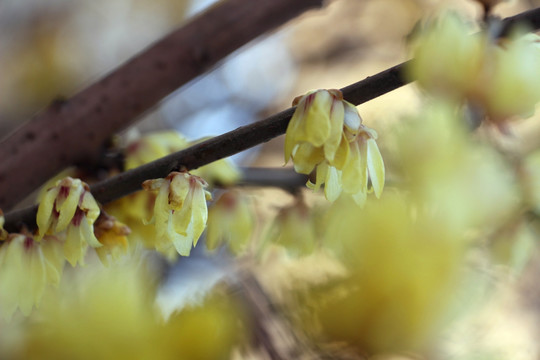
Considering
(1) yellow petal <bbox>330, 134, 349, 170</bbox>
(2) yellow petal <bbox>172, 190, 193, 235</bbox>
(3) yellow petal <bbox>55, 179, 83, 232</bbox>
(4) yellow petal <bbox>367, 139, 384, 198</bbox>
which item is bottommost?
(4) yellow petal <bbox>367, 139, 384, 198</bbox>

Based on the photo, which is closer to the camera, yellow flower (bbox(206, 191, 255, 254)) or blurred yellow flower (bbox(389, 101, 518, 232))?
blurred yellow flower (bbox(389, 101, 518, 232))

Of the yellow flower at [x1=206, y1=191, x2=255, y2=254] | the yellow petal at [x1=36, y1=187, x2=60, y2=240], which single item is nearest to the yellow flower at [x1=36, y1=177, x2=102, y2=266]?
the yellow petal at [x1=36, y1=187, x2=60, y2=240]

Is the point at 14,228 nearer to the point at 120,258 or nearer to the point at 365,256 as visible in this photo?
the point at 120,258

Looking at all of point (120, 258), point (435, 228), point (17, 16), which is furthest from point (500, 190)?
point (17, 16)

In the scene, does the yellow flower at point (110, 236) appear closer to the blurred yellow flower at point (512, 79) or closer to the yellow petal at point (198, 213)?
the yellow petal at point (198, 213)

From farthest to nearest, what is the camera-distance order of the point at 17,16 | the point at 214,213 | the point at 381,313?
1. the point at 17,16
2. the point at 214,213
3. the point at 381,313

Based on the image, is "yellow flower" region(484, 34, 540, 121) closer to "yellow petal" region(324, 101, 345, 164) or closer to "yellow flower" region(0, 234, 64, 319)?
"yellow petal" region(324, 101, 345, 164)

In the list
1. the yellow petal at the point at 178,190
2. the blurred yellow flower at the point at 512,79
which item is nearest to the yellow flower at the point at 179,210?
the yellow petal at the point at 178,190
